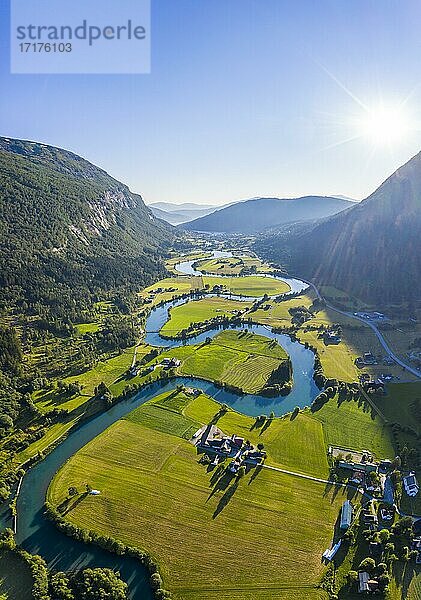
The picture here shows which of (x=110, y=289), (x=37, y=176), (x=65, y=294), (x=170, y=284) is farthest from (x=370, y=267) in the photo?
(x=37, y=176)

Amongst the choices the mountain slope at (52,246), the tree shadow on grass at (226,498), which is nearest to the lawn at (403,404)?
the tree shadow on grass at (226,498)

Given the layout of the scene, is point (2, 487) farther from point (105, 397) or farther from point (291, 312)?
point (291, 312)

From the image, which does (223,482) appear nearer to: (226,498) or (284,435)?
(226,498)

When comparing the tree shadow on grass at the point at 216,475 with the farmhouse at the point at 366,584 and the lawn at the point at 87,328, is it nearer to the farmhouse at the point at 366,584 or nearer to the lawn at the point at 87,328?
the farmhouse at the point at 366,584

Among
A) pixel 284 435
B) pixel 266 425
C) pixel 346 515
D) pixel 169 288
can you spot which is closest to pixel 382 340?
pixel 266 425

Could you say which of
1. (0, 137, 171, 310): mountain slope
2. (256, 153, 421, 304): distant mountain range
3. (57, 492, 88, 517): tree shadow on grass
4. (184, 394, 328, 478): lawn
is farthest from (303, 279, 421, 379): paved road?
(0, 137, 171, 310): mountain slope

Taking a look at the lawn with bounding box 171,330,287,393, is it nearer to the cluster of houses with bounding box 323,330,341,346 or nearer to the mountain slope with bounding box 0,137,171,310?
the cluster of houses with bounding box 323,330,341,346
